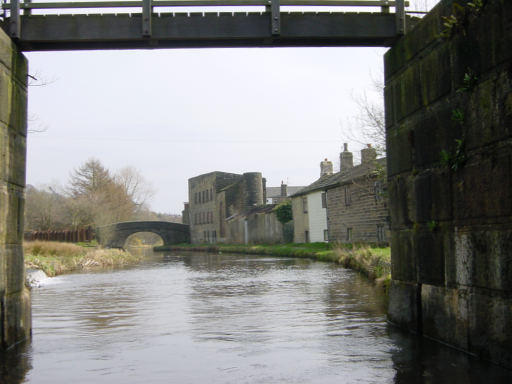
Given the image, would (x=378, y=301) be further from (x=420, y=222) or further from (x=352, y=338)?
(x=420, y=222)

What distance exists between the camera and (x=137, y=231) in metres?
56.0

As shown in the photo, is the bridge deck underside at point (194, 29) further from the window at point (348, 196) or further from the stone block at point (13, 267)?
the window at point (348, 196)

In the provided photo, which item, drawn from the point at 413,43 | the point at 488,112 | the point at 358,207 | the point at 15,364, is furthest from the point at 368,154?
the point at 15,364

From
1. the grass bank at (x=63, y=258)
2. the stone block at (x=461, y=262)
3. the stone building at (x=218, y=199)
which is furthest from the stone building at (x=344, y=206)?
the stone block at (x=461, y=262)

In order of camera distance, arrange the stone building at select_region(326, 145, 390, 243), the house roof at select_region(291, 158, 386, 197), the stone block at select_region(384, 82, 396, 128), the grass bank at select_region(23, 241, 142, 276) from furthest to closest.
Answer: the house roof at select_region(291, 158, 386, 197) < the stone building at select_region(326, 145, 390, 243) < the grass bank at select_region(23, 241, 142, 276) < the stone block at select_region(384, 82, 396, 128)

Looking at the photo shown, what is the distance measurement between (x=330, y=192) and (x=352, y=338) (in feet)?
85.8

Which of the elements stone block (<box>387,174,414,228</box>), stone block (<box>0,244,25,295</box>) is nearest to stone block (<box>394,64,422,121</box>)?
stone block (<box>387,174,414,228</box>)

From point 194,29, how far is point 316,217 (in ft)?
96.0

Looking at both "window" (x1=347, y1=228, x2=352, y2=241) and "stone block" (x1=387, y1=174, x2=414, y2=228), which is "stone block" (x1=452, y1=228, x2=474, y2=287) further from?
"window" (x1=347, y1=228, x2=352, y2=241)

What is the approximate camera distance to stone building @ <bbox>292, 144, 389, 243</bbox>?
27403 millimetres

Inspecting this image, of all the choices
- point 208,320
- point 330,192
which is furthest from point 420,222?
point 330,192

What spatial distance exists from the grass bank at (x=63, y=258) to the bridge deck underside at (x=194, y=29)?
15.6 metres

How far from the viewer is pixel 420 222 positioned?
7.20 metres

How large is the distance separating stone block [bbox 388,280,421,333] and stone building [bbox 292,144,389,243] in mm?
12995
